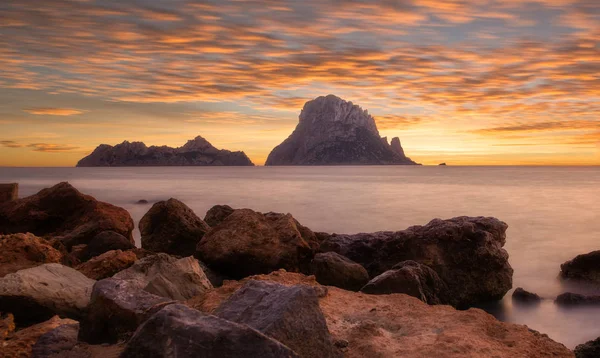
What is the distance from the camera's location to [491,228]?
9977 millimetres

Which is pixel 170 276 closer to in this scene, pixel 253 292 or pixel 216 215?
pixel 253 292

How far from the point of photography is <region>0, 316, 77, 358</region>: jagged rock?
4312 mm

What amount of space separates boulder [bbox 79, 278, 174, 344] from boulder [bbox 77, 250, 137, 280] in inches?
108

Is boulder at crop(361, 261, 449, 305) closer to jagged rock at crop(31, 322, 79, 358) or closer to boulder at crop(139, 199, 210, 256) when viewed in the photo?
jagged rock at crop(31, 322, 79, 358)

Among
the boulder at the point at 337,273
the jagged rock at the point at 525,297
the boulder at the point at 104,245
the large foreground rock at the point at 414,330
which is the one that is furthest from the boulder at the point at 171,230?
the jagged rock at the point at 525,297

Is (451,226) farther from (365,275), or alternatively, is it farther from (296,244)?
(296,244)

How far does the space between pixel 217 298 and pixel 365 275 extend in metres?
3.07

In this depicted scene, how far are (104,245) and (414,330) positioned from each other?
6817 millimetres

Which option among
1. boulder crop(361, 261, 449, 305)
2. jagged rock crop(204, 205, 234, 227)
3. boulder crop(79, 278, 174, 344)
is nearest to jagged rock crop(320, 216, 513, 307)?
boulder crop(361, 261, 449, 305)

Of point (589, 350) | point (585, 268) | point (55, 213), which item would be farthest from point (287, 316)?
point (55, 213)

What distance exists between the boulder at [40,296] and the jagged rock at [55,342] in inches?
26.9

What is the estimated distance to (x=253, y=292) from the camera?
13.9 feet

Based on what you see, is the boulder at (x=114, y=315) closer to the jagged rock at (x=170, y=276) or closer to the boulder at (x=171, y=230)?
the jagged rock at (x=170, y=276)

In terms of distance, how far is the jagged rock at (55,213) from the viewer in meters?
12.2
